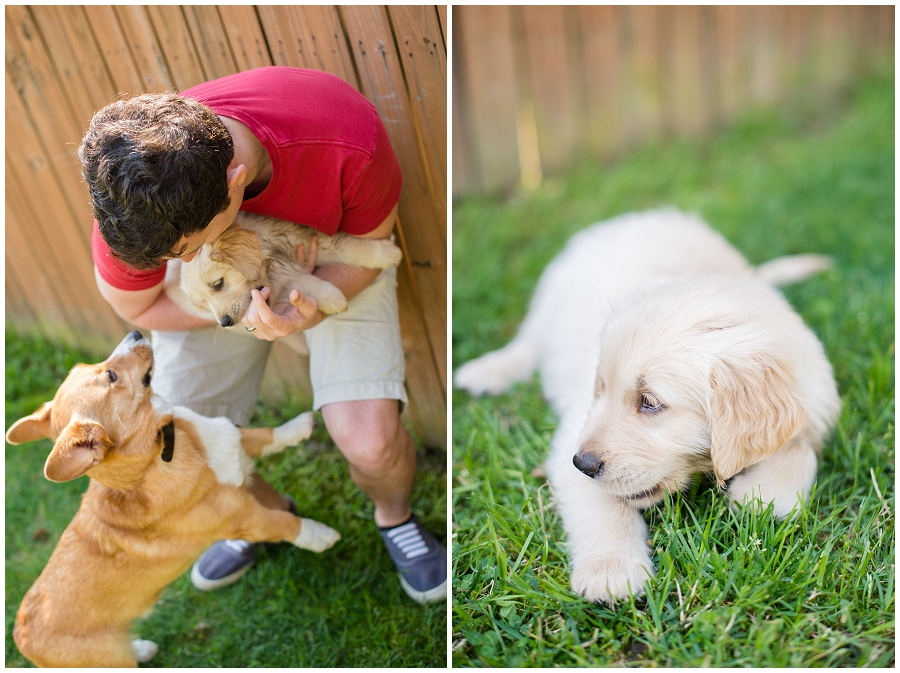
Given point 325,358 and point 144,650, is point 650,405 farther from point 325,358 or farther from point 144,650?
point 144,650

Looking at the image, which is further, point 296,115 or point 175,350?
point 175,350

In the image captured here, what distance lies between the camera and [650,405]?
1.86 meters

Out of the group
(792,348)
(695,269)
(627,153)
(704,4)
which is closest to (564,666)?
(792,348)

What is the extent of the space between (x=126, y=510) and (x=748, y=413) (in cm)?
206

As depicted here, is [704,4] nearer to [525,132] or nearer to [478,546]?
[525,132]

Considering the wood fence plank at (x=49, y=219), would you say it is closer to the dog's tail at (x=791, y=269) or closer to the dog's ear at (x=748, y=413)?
the dog's ear at (x=748, y=413)

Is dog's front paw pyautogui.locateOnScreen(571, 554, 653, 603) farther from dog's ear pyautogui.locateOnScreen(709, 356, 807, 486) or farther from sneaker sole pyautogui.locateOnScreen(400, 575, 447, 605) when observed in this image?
sneaker sole pyautogui.locateOnScreen(400, 575, 447, 605)

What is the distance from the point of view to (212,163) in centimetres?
181

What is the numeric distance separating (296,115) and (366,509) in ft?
5.64

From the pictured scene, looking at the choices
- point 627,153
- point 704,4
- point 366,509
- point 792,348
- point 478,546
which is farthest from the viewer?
point 627,153

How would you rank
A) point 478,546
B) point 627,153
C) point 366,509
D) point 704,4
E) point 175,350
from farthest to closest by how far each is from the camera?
Result: 1. point 627,153
2. point 704,4
3. point 366,509
4. point 175,350
5. point 478,546

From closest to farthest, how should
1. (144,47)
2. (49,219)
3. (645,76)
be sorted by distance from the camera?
(144,47) → (49,219) → (645,76)

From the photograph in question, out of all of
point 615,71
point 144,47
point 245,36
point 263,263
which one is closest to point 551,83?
point 615,71

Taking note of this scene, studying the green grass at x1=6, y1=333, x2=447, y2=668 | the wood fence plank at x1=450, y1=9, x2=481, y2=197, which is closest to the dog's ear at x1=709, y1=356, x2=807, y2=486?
the green grass at x1=6, y1=333, x2=447, y2=668
